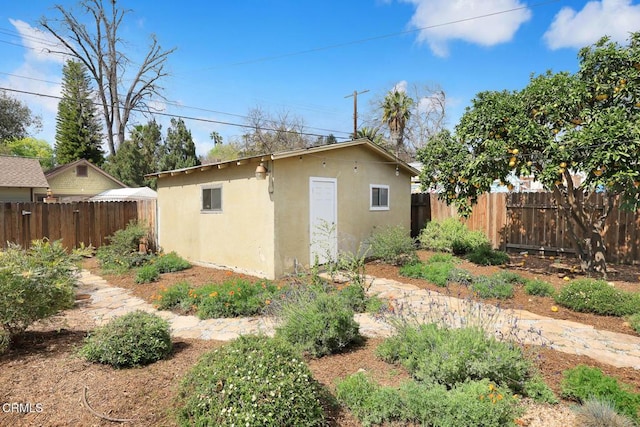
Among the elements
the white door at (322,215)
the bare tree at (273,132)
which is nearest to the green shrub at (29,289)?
the white door at (322,215)

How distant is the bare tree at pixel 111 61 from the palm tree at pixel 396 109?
15.4 metres

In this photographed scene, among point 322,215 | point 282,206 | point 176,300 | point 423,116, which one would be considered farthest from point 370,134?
point 176,300

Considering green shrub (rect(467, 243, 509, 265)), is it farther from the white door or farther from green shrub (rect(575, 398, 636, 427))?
green shrub (rect(575, 398, 636, 427))

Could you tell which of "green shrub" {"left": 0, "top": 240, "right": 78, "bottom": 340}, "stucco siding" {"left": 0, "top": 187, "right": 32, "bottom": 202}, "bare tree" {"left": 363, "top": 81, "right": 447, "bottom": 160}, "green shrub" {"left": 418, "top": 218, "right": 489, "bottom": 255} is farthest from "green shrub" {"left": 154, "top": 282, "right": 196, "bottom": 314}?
"bare tree" {"left": 363, "top": 81, "right": 447, "bottom": 160}

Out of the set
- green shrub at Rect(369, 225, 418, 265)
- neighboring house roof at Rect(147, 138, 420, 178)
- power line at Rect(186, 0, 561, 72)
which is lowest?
green shrub at Rect(369, 225, 418, 265)

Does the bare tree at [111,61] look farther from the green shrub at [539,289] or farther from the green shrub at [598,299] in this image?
the green shrub at [598,299]

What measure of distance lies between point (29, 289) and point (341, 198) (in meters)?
6.41

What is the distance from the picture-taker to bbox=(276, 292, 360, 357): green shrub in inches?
147

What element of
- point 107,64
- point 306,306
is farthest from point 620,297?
point 107,64

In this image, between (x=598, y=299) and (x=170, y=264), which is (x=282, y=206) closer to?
(x=170, y=264)

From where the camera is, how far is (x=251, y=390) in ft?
7.17

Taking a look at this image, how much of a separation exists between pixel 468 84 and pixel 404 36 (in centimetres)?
357

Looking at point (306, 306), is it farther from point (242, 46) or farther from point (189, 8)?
point (242, 46)
